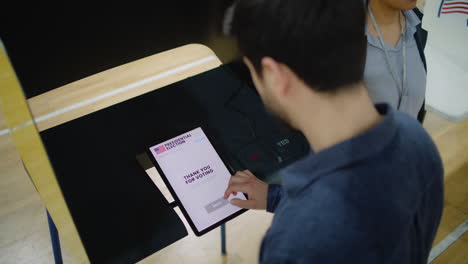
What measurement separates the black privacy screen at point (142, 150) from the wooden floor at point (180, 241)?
69 cm

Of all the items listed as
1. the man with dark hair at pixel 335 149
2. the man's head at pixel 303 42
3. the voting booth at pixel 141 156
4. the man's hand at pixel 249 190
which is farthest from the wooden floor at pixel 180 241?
the man's head at pixel 303 42

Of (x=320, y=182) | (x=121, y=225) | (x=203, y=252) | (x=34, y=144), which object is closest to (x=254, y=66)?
(x=320, y=182)

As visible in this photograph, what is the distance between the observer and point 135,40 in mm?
1274

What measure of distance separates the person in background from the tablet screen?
1.77 ft

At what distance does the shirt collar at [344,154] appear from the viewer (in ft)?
1.99

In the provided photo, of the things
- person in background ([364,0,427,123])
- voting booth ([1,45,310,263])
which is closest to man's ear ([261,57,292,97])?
voting booth ([1,45,310,263])

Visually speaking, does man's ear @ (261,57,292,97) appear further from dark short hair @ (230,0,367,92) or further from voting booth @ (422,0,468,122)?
voting booth @ (422,0,468,122)

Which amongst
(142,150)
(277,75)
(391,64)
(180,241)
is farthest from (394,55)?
(180,241)

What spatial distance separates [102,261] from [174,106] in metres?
0.55

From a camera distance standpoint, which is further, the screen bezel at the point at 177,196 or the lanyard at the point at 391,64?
the lanyard at the point at 391,64

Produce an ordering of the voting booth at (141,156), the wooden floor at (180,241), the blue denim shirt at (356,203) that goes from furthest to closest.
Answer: the wooden floor at (180,241), the voting booth at (141,156), the blue denim shirt at (356,203)

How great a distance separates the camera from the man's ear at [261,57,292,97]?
2.16 feet

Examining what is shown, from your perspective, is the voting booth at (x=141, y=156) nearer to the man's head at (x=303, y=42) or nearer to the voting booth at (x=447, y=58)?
the man's head at (x=303, y=42)

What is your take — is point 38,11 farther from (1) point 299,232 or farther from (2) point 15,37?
(1) point 299,232
